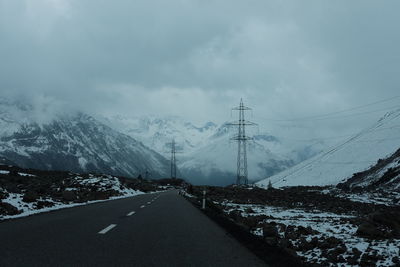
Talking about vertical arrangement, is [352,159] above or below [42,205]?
above

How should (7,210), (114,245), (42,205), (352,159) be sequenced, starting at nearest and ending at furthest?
(114,245) → (7,210) → (42,205) → (352,159)

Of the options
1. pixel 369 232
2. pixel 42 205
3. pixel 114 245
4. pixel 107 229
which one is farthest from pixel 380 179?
pixel 114 245

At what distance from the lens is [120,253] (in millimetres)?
8617

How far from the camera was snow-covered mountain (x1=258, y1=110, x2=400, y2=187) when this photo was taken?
114m

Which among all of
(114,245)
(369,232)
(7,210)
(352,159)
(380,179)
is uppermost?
(352,159)

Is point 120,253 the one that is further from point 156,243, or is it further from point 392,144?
point 392,144

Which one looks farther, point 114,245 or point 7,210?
Result: point 7,210

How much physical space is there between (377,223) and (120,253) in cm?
902

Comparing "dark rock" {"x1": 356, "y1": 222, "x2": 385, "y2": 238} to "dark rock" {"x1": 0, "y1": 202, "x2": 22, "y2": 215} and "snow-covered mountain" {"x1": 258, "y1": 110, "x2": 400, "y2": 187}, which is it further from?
"snow-covered mountain" {"x1": 258, "y1": 110, "x2": 400, "y2": 187}

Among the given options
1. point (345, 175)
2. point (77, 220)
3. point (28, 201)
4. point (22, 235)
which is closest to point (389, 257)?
point (22, 235)

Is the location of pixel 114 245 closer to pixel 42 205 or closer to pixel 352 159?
pixel 42 205

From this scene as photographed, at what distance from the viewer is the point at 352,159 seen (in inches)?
4966

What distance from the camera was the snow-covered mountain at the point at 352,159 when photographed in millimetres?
113875

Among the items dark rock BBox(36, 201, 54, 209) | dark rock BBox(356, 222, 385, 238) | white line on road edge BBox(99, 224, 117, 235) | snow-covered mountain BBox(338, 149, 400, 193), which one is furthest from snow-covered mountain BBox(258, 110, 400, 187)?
white line on road edge BBox(99, 224, 117, 235)
